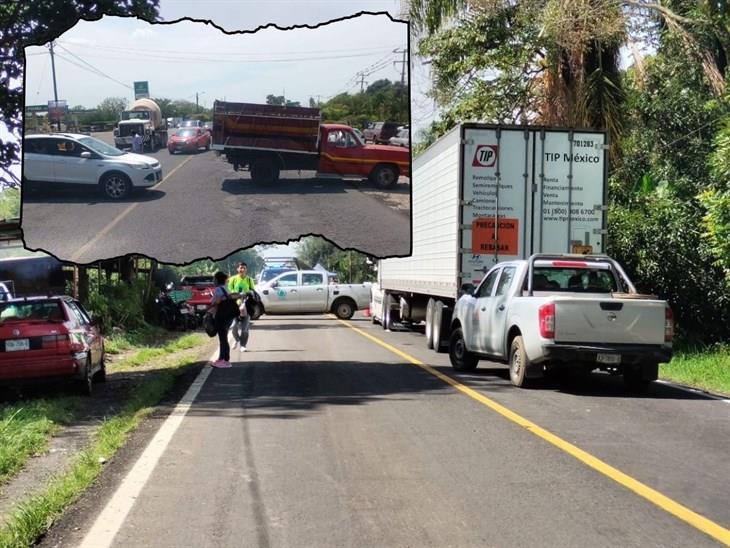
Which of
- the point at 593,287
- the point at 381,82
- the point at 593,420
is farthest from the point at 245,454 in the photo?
the point at 593,287

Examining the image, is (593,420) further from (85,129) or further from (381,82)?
(85,129)

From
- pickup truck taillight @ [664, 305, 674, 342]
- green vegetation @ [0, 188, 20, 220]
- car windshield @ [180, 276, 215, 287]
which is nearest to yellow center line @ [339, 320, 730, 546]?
pickup truck taillight @ [664, 305, 674, 342]

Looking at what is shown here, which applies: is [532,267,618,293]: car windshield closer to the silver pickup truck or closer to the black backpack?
the silver pickup truck

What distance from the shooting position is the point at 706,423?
9992 millimetres

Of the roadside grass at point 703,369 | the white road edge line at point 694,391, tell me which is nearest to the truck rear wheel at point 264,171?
the white road edge line at point 694,391

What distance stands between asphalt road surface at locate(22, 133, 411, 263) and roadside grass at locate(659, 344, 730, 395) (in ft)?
18.7

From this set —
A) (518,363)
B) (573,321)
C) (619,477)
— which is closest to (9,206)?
(518,363)

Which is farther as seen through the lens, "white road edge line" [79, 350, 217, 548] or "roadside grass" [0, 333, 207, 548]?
"roadside grass" [0, 333, 207, 548]

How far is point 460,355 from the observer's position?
1552cm

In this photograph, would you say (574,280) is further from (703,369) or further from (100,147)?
(100,147)

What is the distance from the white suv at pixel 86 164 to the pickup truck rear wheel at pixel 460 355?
6.12 meters

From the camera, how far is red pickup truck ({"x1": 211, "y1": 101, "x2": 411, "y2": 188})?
451 inches

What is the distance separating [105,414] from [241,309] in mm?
6806

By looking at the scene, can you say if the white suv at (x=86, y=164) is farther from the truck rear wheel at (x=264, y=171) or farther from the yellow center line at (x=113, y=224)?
the truck rear wheel at (x=264, y=171)
